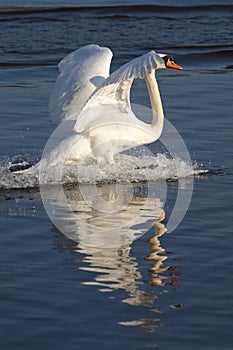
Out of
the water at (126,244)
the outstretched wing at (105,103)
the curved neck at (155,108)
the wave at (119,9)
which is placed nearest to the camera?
the water at (126,244)

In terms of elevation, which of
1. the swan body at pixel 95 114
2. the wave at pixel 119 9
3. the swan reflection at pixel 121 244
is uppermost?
the wave at pixel 119 9

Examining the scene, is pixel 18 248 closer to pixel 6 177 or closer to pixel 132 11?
pixel 6 177

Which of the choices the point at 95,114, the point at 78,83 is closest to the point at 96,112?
the point at 95,114

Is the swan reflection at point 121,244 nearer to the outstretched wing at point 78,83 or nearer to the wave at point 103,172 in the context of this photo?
the wave at point 103,172

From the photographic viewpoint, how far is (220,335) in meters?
6.17

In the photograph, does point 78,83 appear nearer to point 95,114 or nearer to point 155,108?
point 95,114

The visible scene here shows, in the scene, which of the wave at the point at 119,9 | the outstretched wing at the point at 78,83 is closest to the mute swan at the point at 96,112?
the outstretched wing at the point at 78,83

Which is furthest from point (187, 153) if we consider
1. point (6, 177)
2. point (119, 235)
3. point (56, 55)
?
point (56, 55)

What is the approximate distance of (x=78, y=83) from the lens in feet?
35.6

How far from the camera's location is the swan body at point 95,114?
10.3m

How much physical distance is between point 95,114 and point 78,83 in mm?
656

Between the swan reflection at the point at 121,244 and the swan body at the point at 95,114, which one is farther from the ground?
the swan body at the point at 95,114

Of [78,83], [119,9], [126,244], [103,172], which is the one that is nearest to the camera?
[126,244]

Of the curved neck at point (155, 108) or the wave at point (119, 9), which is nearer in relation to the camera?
the curved neck at point (155, 108)
